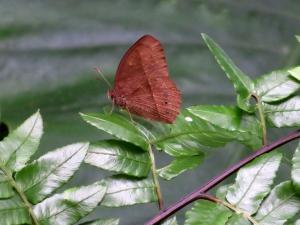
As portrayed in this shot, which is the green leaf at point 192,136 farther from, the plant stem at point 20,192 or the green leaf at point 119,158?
the plant stem at point 20,192

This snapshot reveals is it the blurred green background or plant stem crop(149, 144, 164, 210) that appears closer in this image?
plant stem crop(149, 144, 164, 210)

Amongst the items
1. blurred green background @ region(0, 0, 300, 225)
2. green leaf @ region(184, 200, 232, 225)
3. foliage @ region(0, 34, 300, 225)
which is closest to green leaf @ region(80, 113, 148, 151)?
foliage @ region(0, 34, 300, 225)

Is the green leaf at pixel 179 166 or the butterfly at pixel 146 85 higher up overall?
the butterfly at pixel 146 85

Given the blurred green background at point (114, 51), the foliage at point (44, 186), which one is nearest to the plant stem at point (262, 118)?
the foliage at point (44, 186)

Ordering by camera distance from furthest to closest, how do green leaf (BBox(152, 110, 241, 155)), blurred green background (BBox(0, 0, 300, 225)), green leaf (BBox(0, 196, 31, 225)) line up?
blurred green background (BBox(0, 0, 300, 225)) → green leaf (BBox(152, 110, 241, 155)) → green leaf (BBox(0, 196, 31, 225))

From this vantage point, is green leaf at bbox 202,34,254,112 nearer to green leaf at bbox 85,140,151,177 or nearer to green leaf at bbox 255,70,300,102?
green leaf at bbox 255,70,300,102

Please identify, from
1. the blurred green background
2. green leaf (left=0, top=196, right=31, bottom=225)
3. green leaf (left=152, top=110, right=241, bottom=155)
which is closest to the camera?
green leaf (left=0, top=196, right=31, bottom=225)

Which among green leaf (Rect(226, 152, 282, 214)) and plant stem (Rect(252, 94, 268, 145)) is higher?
plant stem (Rect(252, 94, 268, 145))
